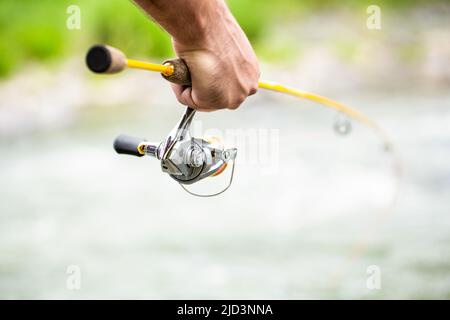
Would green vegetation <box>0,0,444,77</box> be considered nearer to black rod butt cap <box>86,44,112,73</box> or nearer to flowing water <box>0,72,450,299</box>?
flowing water <box>0,72,450,299</box>

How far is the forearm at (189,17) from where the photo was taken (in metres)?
0.87

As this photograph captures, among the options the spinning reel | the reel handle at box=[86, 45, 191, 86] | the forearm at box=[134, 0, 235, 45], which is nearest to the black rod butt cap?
the reel handle at box=[86, 45, 191, 86]

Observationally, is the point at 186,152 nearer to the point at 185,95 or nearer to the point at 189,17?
the point at 185,95

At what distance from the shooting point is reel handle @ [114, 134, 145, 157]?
115cm

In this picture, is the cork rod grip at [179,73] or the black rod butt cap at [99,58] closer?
the black rod butt cap at [99,58]

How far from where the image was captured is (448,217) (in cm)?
412

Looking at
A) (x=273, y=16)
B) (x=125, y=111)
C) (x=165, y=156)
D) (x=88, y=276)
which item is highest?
(x=273, y=16)

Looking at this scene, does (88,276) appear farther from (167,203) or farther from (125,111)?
(125,111)

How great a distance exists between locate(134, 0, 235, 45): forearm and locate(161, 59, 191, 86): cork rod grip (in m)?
0.03

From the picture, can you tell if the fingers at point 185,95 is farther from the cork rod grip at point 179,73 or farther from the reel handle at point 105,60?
the reel handle at point 105,60

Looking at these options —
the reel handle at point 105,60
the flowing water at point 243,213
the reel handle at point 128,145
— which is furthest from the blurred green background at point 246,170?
the reel handle at point 105,60

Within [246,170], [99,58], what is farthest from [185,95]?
[246,170]
